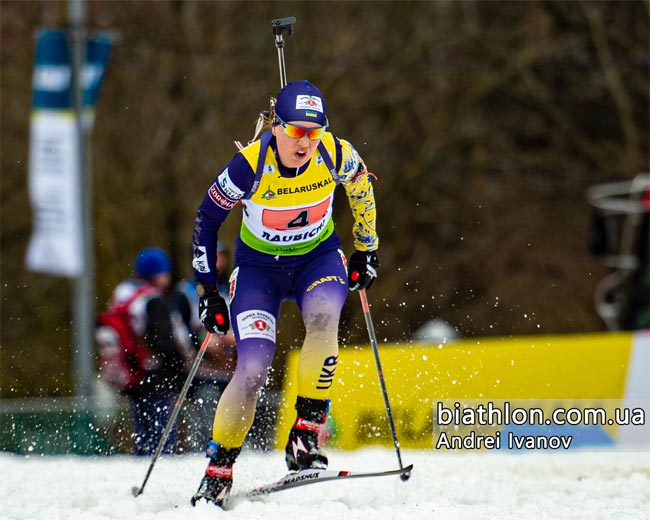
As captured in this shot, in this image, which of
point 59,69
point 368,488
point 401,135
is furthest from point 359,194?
point 401,135

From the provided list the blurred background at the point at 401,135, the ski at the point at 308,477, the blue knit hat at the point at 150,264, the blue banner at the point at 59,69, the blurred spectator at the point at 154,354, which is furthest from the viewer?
the blurred background at the point at 401,135

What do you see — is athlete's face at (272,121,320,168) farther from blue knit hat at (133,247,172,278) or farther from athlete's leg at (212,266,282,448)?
blue knit hat at (133,247,172,278)

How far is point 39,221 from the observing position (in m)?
16.2

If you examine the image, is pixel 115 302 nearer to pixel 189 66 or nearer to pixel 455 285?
pixel 189 66

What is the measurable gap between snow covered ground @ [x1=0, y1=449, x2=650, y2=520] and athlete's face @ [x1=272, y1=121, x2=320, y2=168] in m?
1.92

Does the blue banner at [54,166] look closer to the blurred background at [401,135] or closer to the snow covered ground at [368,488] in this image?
the blurred background at [401,135]

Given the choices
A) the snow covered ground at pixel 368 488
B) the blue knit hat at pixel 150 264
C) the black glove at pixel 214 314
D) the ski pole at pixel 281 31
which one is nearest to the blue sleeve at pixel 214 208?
the black glove at pixel 214 314

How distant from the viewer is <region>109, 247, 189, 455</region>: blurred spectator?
9.47 m

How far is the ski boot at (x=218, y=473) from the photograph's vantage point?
7.12m

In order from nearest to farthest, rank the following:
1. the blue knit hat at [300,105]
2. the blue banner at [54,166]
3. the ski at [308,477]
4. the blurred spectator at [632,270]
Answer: the blue knit hat at [300,105], the ski at [308,477], the blurred spectator at [632,270], the blue banner at [54,166]

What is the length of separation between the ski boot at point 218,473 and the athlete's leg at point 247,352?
0.04 metres

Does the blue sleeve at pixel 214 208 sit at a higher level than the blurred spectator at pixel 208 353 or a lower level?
higher

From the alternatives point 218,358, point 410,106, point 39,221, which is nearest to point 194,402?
point 218,358

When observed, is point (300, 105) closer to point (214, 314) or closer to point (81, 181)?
point (214, 314)
